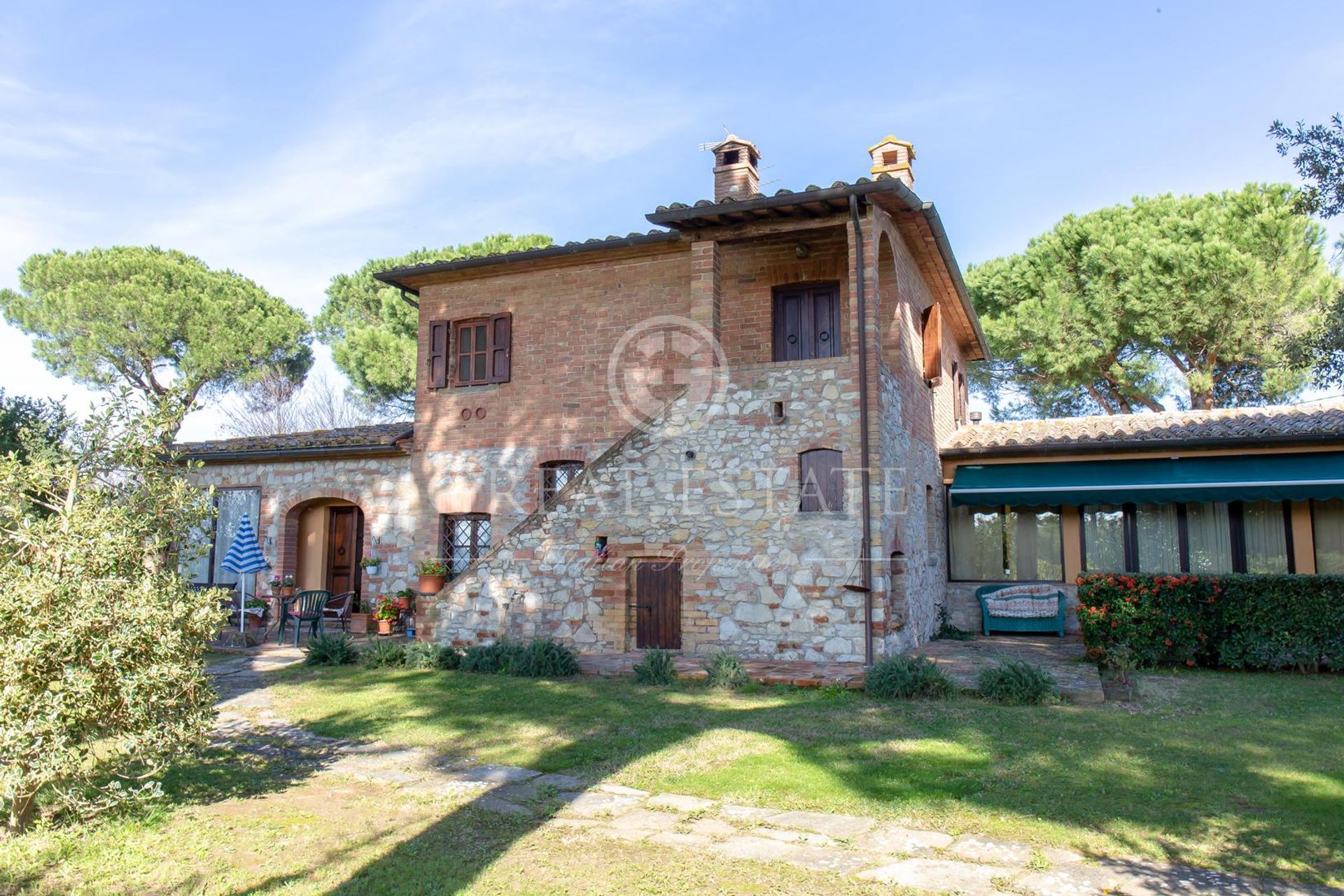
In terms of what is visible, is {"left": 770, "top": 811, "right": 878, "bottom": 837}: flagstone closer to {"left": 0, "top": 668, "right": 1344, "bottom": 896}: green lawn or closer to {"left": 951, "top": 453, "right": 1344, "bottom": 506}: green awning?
{"left": 0, "top": 668, "right": 1344, "bottom": 896}: green lawn

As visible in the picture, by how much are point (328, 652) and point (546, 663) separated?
3.33m

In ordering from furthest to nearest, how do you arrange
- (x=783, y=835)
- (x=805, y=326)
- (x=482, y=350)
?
1. (x=482, y=350)
2. (x=805, y=326)
3. (x=783, y=835)

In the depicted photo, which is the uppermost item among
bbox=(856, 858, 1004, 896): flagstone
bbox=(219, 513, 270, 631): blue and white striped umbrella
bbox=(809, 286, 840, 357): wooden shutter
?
bbox=(809, 286, 840, 357): wooden shutter

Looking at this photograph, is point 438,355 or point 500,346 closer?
point 500,346

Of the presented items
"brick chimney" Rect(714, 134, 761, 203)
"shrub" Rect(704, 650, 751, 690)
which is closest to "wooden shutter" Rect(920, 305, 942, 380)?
"brick chimney" Rect(714, 134, 761, 203)

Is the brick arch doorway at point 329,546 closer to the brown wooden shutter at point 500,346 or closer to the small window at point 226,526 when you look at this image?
the small window at point 226,526

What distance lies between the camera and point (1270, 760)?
677 cm

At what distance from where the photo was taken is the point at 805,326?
43.1ft

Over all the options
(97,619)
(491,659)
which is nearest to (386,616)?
(491,659)

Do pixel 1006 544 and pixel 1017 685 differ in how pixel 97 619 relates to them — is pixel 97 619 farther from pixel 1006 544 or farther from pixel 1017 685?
pixel 1006 544

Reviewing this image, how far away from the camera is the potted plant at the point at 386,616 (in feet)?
48.6

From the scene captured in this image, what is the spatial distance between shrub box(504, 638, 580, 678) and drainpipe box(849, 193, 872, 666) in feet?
11.9

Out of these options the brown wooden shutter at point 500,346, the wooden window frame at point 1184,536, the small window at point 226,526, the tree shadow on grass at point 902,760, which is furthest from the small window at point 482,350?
the wooden window frame at point 1184,536

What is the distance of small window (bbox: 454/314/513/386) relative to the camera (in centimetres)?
1518
